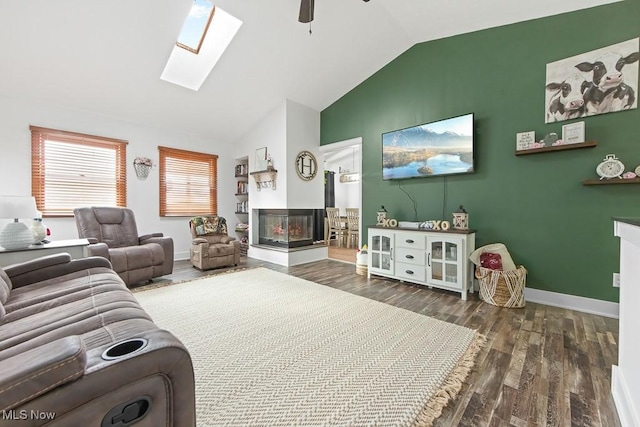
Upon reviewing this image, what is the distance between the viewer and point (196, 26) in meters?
3.56

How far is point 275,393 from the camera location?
145 cm

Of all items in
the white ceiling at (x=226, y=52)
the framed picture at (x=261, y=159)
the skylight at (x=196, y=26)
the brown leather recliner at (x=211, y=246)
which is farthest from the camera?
the framed picture at (x=261, y=159)

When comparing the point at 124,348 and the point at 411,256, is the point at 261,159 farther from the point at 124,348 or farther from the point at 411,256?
the point at 124,348

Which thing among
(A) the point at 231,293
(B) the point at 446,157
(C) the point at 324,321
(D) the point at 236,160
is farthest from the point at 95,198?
(B) the point at 446,157

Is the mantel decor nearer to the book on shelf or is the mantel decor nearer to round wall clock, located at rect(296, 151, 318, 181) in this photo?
the book on shelf

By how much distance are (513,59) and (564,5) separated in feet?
1.81

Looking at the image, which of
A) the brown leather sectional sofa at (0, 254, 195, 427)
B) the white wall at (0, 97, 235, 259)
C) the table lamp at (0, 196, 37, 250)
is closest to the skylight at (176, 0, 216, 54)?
the white wall at (0, 97, 235, 259)

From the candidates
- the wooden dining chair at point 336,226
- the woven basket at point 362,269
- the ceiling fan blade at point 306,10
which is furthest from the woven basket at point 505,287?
the wooden dining chair at point 336,226

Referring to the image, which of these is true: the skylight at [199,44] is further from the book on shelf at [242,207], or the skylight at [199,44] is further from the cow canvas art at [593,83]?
the cow canvas art at [593,83]

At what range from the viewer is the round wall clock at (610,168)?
2424mm

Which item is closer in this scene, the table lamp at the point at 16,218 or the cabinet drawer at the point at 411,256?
the table lamp at the point at 16,218

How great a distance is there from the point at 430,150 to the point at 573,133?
1.36m

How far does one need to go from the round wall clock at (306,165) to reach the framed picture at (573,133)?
11.5ft

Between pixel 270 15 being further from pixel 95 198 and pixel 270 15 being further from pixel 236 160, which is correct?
pixel 95 198
